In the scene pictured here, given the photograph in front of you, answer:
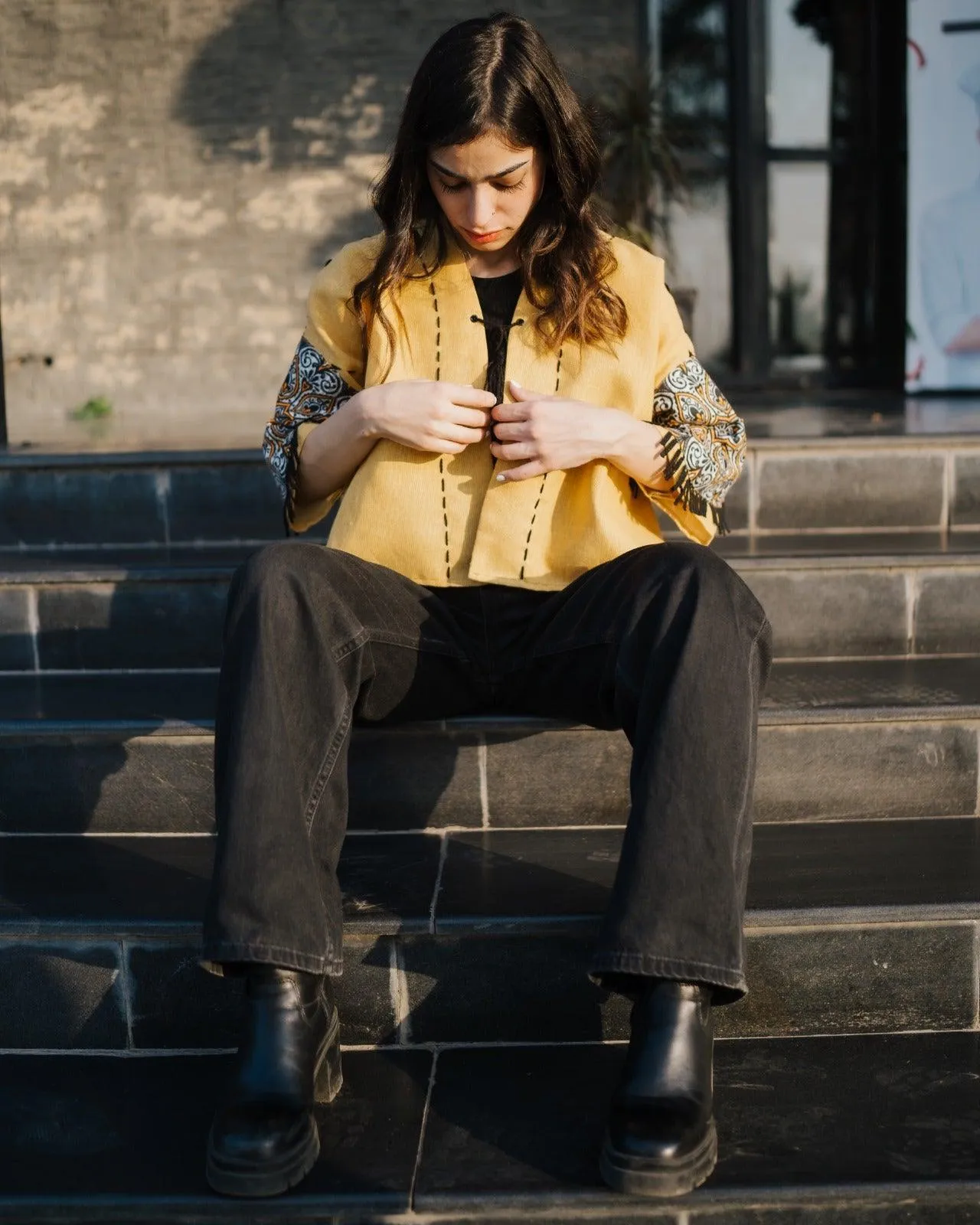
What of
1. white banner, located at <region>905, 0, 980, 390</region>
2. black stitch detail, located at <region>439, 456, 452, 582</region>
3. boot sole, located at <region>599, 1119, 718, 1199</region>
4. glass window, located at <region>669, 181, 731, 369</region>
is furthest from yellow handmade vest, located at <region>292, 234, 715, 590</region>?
glass window, located at <region>669, 181, 731, 369</region>

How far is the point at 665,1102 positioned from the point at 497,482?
3.30ft

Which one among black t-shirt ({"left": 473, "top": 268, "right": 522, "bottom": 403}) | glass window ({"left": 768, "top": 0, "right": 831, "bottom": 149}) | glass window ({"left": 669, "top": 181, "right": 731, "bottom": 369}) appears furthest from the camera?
glass window ({"left": 669, "top": 181, "right": 731, "bottom": 369})

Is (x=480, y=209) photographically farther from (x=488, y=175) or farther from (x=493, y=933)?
(x=493, y=933)

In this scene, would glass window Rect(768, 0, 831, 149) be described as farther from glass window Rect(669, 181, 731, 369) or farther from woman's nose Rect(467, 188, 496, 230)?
woman's nose Rect(467, 188, 496, 230)

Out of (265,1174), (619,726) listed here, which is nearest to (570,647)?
(619,726)

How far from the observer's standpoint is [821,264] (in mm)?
5879

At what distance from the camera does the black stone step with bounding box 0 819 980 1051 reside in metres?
1.96

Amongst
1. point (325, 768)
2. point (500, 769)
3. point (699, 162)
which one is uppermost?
point (699, 162)

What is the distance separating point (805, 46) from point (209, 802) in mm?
4819

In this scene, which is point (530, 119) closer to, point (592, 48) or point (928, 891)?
point (928, 891)

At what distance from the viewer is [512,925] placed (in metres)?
1.96

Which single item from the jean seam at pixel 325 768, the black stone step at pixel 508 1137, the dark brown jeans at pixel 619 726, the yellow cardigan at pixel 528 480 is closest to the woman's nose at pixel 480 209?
the yellow cardigan at pixel 528 480

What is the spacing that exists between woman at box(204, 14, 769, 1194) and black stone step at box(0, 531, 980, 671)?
71cm

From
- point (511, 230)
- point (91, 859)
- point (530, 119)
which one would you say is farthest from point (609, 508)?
point (91, 859)
